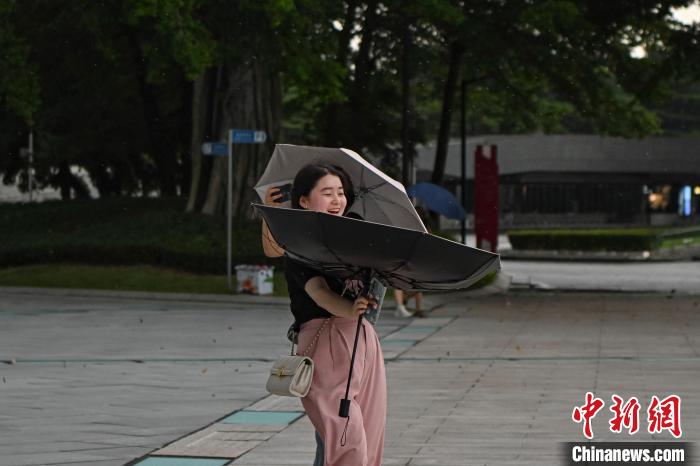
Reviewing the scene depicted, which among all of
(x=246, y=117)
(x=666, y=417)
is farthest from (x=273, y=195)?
(x=246, y=117)

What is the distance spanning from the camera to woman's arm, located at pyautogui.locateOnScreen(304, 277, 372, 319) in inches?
244

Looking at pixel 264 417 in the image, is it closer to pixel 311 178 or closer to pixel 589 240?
pixel 311 178

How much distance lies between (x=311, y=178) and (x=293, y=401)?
6.55 m

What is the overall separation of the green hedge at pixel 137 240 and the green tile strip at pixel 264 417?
64.0ft

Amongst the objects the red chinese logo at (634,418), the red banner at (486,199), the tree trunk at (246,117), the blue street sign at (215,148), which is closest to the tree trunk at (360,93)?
the red banner at (486,199)

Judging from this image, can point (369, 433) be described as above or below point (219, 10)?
below

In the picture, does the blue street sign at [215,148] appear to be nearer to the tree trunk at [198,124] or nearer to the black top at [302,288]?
the tree trunk at [198,124]

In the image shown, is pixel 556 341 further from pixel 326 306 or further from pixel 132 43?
pixel 132 43

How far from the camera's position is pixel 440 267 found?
602 centimetres

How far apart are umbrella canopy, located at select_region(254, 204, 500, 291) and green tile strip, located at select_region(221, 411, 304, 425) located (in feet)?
17.5

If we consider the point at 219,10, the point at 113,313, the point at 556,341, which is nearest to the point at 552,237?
the point at 219,10

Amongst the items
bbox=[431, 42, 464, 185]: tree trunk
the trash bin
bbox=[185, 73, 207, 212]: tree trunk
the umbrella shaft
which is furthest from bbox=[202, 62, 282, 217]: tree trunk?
the umbrella shaft

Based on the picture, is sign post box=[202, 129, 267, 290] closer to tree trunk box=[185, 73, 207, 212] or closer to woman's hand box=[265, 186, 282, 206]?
tree trunk box=[185, 73, 207, 212]

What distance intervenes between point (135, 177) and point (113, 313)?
4101cm
